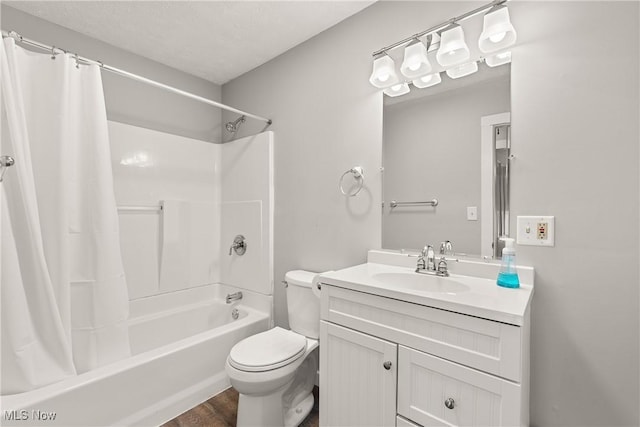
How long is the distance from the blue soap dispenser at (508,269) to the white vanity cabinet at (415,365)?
0.13 metres

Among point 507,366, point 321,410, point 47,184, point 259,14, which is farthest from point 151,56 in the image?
point 507,366

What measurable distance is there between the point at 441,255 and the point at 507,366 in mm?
618

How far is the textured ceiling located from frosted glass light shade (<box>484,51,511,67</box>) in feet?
2.66

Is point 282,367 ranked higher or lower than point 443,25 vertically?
lower

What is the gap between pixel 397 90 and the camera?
1590 mm

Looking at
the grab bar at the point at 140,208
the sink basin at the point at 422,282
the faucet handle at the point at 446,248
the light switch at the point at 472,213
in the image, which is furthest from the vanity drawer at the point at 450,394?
the grab bar at the point at 140,208

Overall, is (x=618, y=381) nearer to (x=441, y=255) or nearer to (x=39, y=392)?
(x=441, y=255)

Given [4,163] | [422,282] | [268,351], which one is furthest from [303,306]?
[4,163]

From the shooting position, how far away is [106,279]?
1.58 metres

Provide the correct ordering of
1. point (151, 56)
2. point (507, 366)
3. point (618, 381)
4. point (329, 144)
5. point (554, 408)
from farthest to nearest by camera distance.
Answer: point (151, 56)
point (329, 144)
point (554, 408)
point (618, 381)
point (507, 366)

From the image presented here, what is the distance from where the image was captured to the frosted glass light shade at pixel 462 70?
135 centimetres

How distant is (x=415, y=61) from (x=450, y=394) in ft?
4.68

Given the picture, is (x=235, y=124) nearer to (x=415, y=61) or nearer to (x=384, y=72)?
(x=384, y=72)

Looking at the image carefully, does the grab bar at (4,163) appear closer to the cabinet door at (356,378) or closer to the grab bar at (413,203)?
the cabinet door at (356,378)
